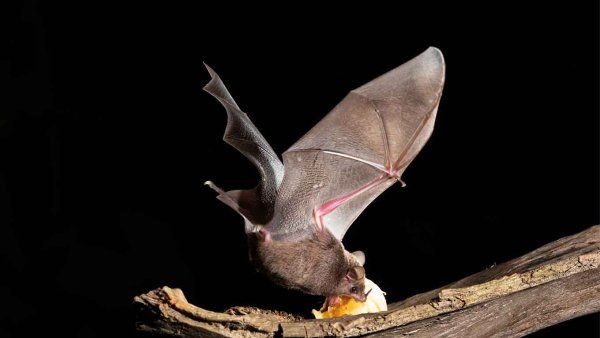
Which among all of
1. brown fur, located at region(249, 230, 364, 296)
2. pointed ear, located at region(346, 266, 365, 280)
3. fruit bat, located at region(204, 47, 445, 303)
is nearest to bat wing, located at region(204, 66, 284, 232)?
fruit bat, located at region(204, 47, 445, 303)

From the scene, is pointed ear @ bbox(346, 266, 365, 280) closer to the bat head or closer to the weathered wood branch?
the bat head

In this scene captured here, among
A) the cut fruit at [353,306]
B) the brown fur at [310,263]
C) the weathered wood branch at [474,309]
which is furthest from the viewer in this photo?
the cut fruit at [353,306]

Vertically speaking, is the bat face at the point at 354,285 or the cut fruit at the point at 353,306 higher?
the bat face at the point at 354,285

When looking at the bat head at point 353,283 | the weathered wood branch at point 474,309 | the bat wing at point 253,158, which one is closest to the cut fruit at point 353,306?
the bat head at point 353,283

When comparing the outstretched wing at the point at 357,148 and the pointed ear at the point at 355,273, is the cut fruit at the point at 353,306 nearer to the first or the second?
the pointed ear at the point at 355,273

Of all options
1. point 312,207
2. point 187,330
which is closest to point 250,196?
point 312,207

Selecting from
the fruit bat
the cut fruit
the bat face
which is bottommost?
the cut fruit

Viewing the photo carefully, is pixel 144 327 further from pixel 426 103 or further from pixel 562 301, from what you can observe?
pixel 562 301

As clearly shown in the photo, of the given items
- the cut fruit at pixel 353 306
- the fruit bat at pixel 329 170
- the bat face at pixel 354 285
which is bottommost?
the cut fruit at pixel 353 306
